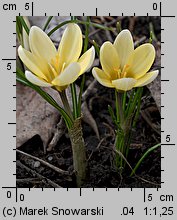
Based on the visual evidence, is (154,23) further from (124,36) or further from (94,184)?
(94,184)

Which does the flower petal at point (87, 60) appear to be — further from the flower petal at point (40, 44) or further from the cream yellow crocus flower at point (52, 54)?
the flower petal at point (40, 44)

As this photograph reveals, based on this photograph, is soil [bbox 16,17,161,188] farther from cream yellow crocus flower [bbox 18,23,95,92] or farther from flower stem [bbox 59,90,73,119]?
cream yellow crocus flower [bbox 18,23,95,92]

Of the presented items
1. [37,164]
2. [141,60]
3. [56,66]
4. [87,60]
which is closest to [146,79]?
[141,60]

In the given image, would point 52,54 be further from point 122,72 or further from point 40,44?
point 122,72

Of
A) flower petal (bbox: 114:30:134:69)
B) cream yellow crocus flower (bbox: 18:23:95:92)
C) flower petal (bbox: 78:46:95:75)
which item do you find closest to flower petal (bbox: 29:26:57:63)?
cream yellow crocus flower (bbox: 18:23:95:92)

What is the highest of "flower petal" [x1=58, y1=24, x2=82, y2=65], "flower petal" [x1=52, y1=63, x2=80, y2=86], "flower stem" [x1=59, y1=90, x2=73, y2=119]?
"flower petal" [x1=58, y1=24, x2=82, y2=65]

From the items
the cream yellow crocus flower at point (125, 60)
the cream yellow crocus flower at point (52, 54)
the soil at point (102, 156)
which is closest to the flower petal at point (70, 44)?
the cream yellow crocus flower at point (52, 54)

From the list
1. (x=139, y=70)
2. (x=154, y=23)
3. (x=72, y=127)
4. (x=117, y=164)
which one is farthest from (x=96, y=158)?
(x=154, y=23)
